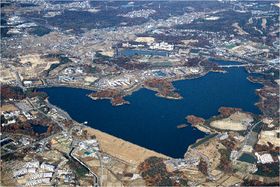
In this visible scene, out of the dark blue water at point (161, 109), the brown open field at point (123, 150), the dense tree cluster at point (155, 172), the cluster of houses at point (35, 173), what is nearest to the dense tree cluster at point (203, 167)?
the dark blue water at point (161, 109)

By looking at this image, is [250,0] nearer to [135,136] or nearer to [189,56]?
[189,56]

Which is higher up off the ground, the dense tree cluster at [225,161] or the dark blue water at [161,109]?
the dense tree cluster at [225,161]

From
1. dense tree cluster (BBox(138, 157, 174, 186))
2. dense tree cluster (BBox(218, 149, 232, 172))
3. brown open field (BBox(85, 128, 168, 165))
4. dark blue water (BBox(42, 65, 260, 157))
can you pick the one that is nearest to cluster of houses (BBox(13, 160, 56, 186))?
brown open field (BBox(85, 128, 168, 165))

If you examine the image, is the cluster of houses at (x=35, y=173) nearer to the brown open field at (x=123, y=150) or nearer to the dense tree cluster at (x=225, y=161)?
the brown open field at (x=123, y=150)

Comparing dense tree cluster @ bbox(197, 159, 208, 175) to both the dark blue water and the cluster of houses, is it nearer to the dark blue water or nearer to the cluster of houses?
the dark blue water

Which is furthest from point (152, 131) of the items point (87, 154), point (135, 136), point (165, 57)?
point (165, 57)

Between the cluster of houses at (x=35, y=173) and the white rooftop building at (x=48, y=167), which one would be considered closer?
the cluster of houses at (x=35, y=173)

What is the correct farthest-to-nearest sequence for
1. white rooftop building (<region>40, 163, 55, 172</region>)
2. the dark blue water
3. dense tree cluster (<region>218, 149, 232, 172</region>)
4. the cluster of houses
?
the dark blue water, dense tree cluster (<region>218, 149, 232, 172</region>), white rooftop building (<region>40, 163, 55, 172</region>), the cluster of houses

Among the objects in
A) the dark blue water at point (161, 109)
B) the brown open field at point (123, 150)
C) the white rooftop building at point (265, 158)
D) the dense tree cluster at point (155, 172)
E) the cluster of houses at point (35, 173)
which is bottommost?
the dark blue water at point (161, 109)
